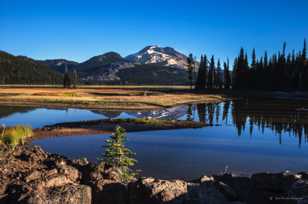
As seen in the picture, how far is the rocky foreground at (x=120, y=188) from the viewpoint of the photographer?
33.1ft

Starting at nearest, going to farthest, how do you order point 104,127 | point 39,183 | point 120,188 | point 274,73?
1. point 39,183
2. point 120,188
3. point 104,127
4. point 274,73

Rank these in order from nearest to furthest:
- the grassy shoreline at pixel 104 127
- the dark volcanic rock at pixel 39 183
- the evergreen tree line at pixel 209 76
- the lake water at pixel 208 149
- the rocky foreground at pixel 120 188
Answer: the dark volcanic rock at pixel 39 183
the rocky foreground at pixel 120 188
the lake water at pixel 208 149
the grassy shoreline at pixel 104 127
the evergreen tree line at pixel 209 76

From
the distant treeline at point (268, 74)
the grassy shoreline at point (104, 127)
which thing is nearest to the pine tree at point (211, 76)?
the distant treeline at point (268, 74)

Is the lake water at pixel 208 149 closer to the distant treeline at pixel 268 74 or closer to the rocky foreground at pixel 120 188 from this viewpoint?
the rocky foreground at pixel 120 188

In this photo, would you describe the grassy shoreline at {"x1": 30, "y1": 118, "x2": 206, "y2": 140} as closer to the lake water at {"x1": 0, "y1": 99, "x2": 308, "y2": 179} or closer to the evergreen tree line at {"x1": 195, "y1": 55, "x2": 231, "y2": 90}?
the lake water at {"x1": 0, "y1": 99, "x2": 308, "y2": 179}

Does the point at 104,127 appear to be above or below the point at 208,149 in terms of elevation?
above

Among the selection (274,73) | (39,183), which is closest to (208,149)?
(39,183)

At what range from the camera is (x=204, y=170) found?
72.7ft

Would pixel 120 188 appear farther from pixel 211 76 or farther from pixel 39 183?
pixel 211 76

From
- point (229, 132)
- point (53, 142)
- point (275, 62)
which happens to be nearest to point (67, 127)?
point (53, 142)

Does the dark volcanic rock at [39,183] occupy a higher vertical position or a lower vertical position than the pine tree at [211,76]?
lower

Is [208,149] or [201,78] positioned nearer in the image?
[208,149]

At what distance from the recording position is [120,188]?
1127 cm

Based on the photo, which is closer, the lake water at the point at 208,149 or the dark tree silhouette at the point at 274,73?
the lake water at the point at 208,149
